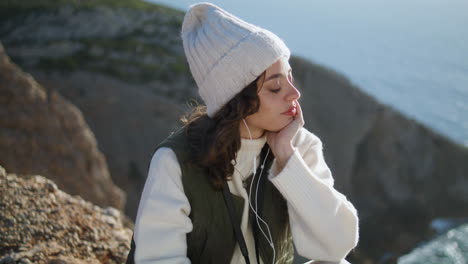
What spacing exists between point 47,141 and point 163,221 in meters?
5.07

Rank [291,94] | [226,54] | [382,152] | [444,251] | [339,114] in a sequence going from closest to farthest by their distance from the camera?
[226,54]
[291,94]
[444,251]
[339,114]
[382,152]

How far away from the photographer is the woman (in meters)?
2.38

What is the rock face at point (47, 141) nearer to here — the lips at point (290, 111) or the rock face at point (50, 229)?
the rock face at point (50, 229)

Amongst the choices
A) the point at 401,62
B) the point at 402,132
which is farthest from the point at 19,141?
the point at 401,62

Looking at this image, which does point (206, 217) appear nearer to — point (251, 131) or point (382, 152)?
point (251, 131)

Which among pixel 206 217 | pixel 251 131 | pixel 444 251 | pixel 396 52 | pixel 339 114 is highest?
pixel 251 131

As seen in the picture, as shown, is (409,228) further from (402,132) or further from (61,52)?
(61,52)

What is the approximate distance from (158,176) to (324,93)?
22.7 metres

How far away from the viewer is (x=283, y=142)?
2611 mm

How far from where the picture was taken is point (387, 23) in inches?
4823

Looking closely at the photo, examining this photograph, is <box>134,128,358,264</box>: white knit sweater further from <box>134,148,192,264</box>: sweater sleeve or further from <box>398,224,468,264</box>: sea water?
<box>398,224,468,264</box>: sea water

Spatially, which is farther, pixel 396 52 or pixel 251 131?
pixel 396 52

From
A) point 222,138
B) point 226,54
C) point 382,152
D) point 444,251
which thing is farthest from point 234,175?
point 382,152

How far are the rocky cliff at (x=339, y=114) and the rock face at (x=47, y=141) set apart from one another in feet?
34.0
